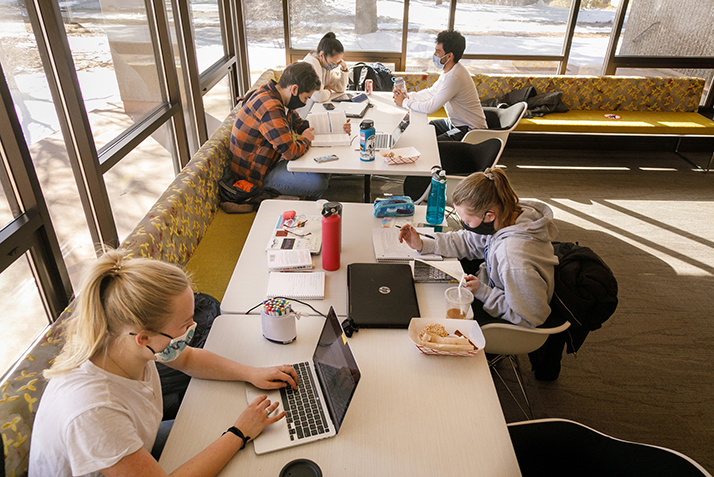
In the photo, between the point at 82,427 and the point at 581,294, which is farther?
the point at 581,294

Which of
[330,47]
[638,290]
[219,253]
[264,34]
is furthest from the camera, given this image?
[264,34]

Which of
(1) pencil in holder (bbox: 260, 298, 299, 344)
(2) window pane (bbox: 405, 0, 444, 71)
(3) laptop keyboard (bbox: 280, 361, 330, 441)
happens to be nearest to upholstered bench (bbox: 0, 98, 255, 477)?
(1) pencil in holder (bbox: 260, 298, 299, 344)

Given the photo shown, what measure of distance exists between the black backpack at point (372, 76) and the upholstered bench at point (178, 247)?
1785 mm

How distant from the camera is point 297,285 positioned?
6.21ft

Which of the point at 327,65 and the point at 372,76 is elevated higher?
the point at 327,65

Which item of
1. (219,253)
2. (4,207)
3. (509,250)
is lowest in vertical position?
(219,253)

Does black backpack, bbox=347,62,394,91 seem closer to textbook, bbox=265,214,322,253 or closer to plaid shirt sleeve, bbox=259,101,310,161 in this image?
plaid shirt sleeve, bbox=259,101,310,161

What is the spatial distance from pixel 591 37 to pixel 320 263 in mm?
5138

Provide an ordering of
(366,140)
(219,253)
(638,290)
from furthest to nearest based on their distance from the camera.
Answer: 1. (638,290)
2. (366,140)
3. (219,253)

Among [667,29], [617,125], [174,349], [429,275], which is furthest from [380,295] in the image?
[667,29]

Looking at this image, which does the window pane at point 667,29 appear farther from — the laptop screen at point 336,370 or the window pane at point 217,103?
the laptop screen at point 336,370

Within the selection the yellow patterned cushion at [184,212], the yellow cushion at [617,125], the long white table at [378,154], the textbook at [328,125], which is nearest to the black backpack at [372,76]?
the long white table at [378,154]

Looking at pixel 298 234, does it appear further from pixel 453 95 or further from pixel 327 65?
pixel 327 65

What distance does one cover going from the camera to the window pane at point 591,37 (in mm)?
5348
